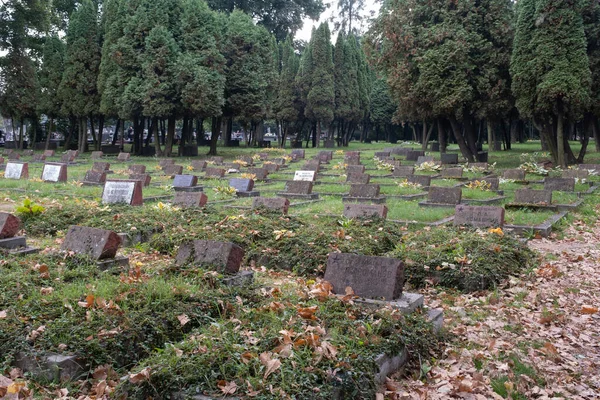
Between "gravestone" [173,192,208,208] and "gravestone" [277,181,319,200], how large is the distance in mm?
3774

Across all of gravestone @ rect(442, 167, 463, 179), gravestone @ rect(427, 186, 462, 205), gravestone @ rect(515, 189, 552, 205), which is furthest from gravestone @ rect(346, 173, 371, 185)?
gravestone @ rect(515, 189, 552, 205)

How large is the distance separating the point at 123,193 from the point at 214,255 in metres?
7.03

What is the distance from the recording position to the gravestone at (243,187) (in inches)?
658

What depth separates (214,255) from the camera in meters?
6.82

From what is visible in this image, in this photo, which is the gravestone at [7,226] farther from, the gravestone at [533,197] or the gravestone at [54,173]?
the gravestone at [54,173]

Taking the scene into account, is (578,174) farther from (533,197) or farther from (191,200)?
(191,200)

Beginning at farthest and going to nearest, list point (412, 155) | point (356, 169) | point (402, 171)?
point (412, 155), point (402, 171), point (356, 169)

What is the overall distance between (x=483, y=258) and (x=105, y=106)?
28.6 m

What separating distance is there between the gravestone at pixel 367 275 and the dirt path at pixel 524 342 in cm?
76

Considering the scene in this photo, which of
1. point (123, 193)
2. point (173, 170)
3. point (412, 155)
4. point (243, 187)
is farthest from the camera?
point (412, 155)

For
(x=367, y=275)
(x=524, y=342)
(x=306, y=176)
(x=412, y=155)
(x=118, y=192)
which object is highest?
(x=412, y=155)

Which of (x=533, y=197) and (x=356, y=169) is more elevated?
(x=356, y=169)

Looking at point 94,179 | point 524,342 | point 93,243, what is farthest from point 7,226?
point 94,179

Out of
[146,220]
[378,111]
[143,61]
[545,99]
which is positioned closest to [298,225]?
[146,220]
